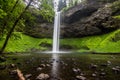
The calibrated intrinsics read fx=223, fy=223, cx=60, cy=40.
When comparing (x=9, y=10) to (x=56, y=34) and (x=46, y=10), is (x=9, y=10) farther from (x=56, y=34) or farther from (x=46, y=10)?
(x=56, y=34)

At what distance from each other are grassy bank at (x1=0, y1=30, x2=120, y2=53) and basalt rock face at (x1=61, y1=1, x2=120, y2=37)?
2159mm

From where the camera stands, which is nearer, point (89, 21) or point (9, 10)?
point (9, 10)

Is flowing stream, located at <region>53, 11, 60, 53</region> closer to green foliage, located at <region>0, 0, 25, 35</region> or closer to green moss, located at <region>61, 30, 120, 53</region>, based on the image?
green moss, located at <region>61, 30, 120, 53</region>

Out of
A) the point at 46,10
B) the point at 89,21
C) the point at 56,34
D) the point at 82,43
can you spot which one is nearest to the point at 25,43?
the point at 56,34

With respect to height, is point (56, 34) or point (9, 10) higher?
point (9, 10)

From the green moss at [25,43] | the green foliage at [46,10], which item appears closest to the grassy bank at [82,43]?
the green moss at [25,43]

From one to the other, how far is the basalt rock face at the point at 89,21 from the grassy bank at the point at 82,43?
85.0 inches

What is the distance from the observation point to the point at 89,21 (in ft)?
243

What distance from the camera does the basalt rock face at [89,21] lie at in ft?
234

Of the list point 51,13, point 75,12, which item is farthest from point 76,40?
point 51,13

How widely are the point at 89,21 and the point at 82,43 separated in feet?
25.8

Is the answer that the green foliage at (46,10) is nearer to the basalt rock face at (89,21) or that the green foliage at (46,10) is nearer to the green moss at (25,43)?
the green moss at (25,43)

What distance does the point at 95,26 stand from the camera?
72688 mm

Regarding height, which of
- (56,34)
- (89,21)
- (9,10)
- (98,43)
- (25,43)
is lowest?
(98,43)
